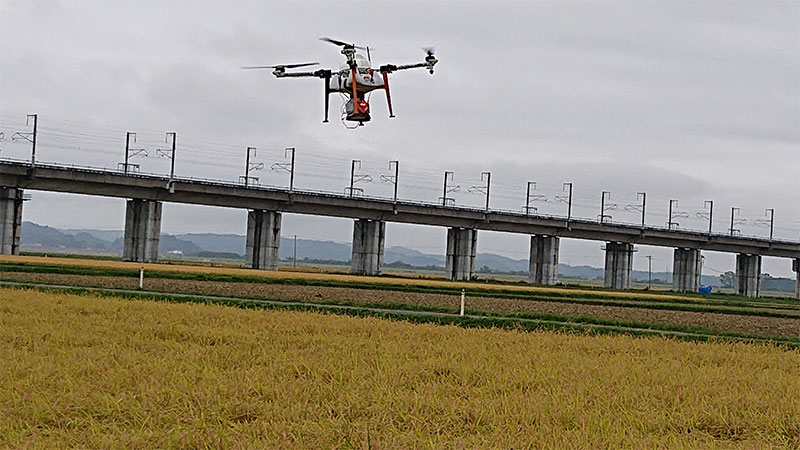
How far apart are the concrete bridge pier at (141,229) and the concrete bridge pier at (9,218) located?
10.7 metres

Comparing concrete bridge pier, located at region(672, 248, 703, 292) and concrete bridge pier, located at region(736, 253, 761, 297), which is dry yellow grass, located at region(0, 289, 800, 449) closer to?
concrete bridge pier, located at region(672, 248, 703, 292)

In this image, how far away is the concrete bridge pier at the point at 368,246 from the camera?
11238cm

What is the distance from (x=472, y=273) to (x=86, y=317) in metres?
94.0

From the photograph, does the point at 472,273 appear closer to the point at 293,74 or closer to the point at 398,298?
the point at 398,298

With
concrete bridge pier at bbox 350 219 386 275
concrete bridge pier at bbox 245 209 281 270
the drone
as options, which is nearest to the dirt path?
the drone

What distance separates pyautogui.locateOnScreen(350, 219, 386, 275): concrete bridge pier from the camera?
369 ft

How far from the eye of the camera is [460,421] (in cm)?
1461

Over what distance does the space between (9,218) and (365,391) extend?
280 feet

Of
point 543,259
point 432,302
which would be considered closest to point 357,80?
point 432,302

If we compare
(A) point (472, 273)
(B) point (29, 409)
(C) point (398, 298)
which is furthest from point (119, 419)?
(A) point (472, 273)

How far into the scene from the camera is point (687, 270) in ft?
458

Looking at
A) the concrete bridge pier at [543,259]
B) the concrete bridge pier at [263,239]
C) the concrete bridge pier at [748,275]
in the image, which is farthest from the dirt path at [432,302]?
the concrete bridge pier at [748,275]

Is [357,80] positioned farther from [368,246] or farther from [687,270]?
[687,270]

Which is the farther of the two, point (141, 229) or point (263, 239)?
point (263, 239)
